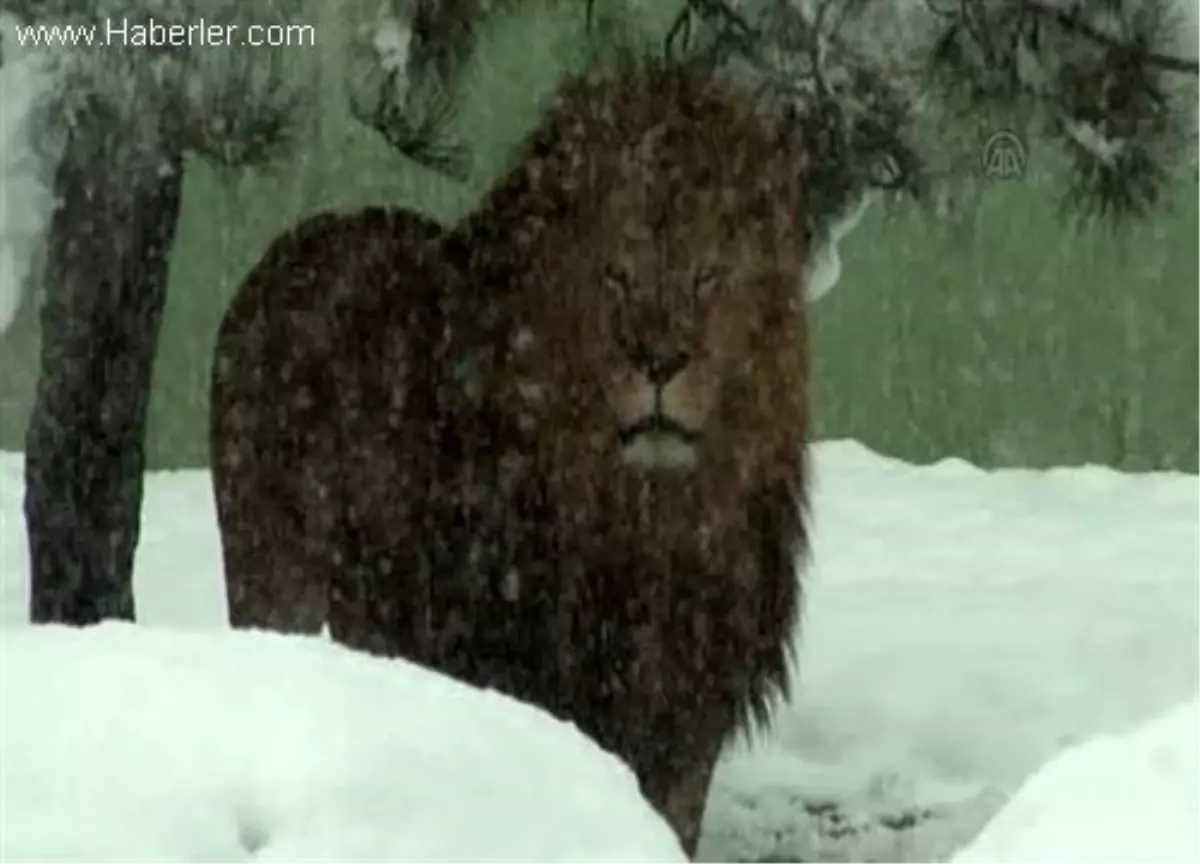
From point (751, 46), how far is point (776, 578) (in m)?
0.64

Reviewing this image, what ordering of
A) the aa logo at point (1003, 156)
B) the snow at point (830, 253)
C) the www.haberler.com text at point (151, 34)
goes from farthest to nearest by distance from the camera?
the aa logo at point (1003, 156)
the snow at point (830, 253)
the www.haberler.com text at point (151, 34)

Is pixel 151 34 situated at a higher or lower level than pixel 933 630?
higher

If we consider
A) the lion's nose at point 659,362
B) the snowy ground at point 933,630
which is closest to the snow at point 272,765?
the lion's nose at point 659,362

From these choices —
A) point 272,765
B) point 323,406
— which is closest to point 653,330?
point 323,406

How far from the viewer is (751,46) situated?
2.64 metres

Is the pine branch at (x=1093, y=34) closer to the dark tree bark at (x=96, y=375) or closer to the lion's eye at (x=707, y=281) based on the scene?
the lion's eye at (x=707, y=281)

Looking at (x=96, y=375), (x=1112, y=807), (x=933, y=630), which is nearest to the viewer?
(x=1112, y=807)

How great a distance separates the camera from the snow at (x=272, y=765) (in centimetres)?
128

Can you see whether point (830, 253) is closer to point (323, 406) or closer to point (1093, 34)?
point (1093, 34)

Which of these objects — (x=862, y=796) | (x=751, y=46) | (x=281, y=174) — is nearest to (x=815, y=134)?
(x=751, y=46)

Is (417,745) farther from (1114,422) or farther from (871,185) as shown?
(1114,422)

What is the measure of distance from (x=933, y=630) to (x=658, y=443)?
1.14 meters

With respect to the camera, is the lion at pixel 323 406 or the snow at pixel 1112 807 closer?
the snow at pixel 1112 807

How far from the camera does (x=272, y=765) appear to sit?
4.33ft
